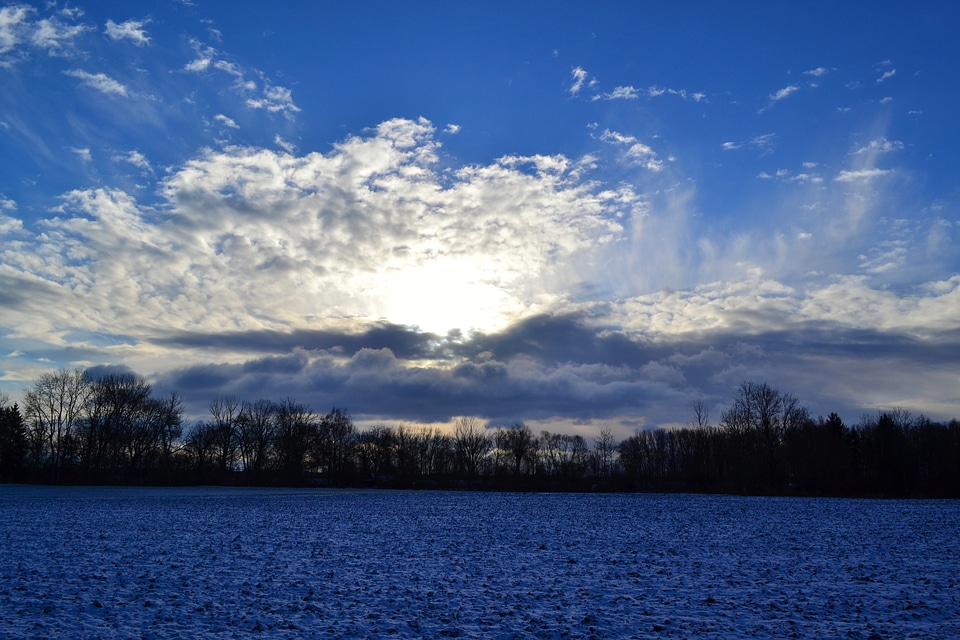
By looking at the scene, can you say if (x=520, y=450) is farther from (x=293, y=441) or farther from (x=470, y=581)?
(x=470, y=581)

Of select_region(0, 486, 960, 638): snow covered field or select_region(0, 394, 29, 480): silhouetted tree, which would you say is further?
select_region(0, 394, 29, 480): silhouetted tree

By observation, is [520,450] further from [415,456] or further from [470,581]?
[470,581]

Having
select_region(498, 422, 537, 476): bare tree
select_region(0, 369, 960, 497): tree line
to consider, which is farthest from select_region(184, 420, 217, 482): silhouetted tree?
select_region(498, 422, 537, 476): bare tree

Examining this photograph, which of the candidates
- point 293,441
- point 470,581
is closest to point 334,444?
point 293,441

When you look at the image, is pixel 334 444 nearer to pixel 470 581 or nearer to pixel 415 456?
Result: pixel 415 456

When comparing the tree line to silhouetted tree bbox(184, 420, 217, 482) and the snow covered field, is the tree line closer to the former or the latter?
silhouetted tree bbox(184, 420, 217, 482)

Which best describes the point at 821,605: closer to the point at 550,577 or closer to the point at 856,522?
the point at 550,577

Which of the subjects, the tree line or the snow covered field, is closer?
the snow covered field

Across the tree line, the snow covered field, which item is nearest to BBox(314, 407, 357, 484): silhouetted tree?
the tree line

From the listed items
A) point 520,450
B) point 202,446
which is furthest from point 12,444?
point 520,450

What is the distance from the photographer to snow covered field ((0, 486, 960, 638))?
10.7 m

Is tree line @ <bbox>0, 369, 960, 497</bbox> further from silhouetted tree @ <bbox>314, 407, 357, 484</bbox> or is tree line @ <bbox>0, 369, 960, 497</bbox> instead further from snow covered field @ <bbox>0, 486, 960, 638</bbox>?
snow covered field @ <bbox>0, 486, 960, 638</bbox>

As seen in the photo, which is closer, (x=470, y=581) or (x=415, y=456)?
(x=470, y=581)

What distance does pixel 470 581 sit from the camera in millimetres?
14664
